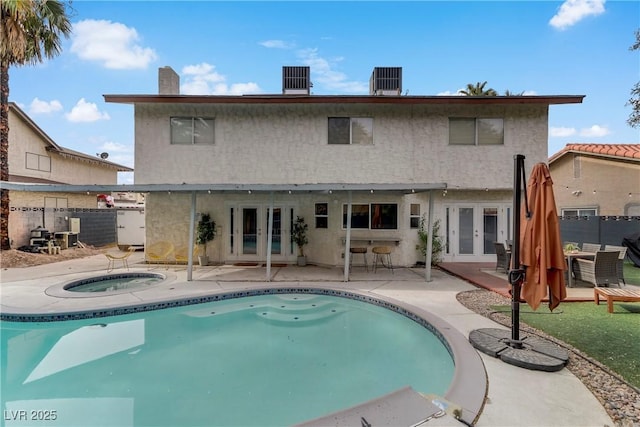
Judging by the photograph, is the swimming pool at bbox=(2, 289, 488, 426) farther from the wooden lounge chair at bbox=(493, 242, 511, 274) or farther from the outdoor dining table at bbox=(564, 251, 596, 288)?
the outdoor dining table at bbox=(564, 251, 596, 288)

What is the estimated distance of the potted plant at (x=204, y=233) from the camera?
12.3 m

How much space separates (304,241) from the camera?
1245cm

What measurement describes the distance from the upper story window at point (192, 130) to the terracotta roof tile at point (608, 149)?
19.0 m

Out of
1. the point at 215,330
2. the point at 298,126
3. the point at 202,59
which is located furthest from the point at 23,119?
the point at 215,330

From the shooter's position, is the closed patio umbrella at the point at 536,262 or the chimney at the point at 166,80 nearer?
the closed patio umbrella at the point at 536,262

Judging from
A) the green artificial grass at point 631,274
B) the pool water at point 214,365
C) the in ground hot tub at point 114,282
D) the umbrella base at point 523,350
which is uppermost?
the green artificial grass at point 631,274

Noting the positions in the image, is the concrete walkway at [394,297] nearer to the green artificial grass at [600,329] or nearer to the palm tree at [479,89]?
the green artificial grass at [600,329]

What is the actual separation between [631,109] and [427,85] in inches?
310

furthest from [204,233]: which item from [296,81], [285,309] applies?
[296,81]

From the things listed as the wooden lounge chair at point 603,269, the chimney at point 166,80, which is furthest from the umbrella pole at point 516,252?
Answer: the chimney at point 166,80

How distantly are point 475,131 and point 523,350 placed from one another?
10.1 m

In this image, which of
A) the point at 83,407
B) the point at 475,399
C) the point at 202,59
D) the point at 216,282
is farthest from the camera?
the point at 202,59

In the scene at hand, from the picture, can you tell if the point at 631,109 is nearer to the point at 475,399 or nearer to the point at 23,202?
the point at 475,399

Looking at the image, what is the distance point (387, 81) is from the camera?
562 inches
